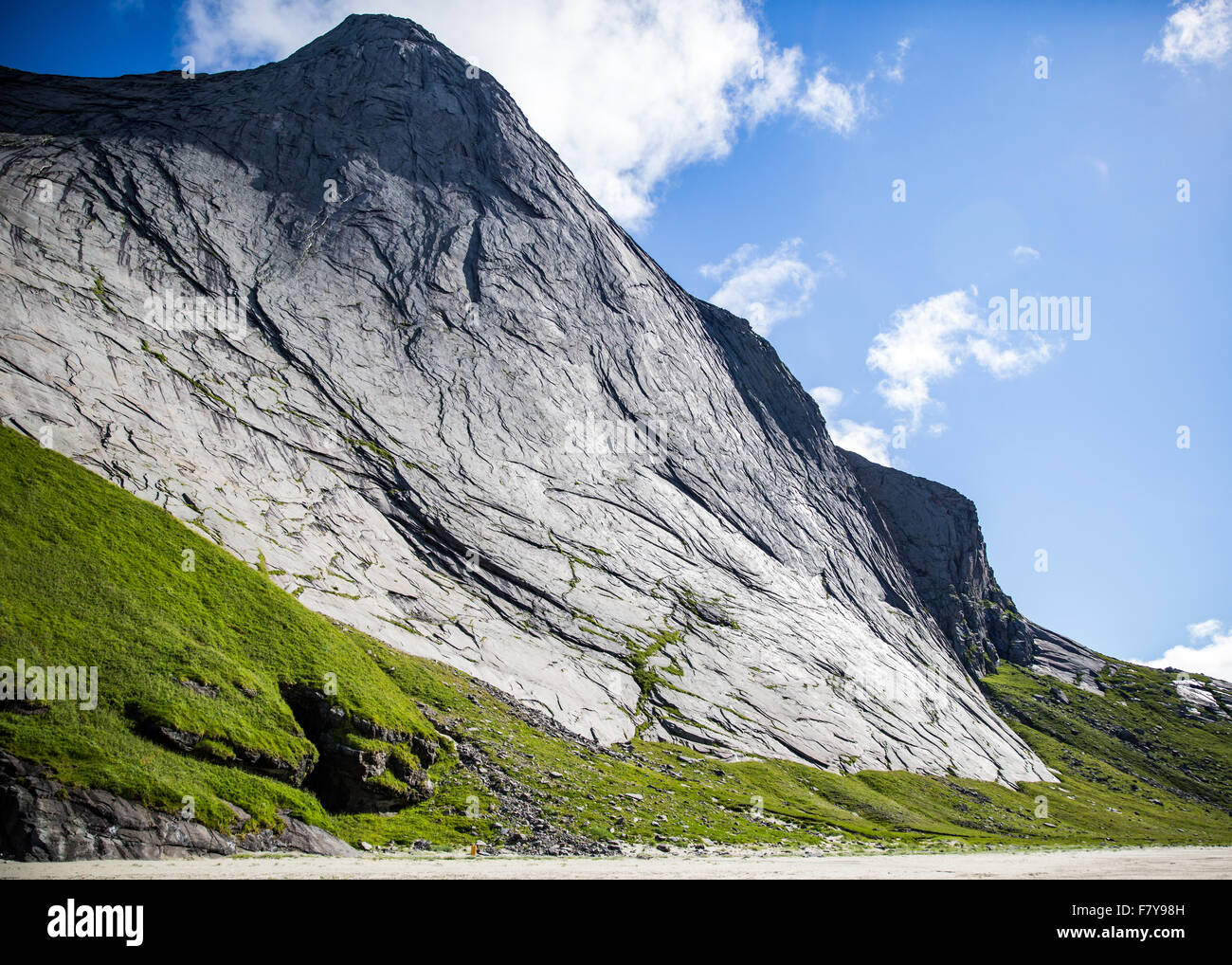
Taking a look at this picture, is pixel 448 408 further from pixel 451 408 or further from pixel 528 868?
pixel 528 868

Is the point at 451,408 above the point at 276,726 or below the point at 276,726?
above

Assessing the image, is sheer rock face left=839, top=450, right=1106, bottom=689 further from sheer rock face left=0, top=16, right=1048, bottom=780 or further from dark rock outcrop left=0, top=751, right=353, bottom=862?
dark rock outcrop left=0, top=751, right=353, bottom=862

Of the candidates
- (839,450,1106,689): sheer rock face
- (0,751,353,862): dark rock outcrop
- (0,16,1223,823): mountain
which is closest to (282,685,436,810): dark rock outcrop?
(0,751,353,862): dark rock outcrop

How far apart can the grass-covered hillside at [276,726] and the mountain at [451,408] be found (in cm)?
412

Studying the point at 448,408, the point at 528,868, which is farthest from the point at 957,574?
the point at 528,868

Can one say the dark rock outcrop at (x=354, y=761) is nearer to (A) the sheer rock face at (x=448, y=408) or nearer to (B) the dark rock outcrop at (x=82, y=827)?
(B) the dark rock outcrop at (x=82, y=827)

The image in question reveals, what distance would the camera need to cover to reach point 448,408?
76.2 metres

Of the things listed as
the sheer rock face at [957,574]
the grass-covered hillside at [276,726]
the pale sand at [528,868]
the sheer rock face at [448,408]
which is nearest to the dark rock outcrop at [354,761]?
the grass-covered hillside at [276,726]

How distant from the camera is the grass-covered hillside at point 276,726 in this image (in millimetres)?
21859

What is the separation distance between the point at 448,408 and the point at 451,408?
0.37m

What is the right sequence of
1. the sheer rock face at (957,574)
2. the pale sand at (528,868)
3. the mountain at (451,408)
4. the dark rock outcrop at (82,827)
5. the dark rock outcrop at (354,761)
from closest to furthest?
the pale sand at (528,868)
the dark rock outcrop at (82,827)
the dark rock outcrop at (354,761)
the mountain at (451,408)
the sheer rock face at (957,574)
